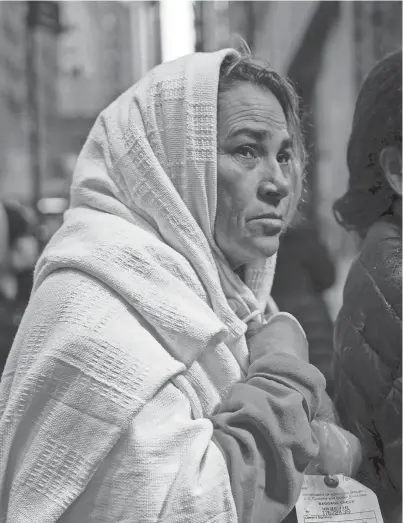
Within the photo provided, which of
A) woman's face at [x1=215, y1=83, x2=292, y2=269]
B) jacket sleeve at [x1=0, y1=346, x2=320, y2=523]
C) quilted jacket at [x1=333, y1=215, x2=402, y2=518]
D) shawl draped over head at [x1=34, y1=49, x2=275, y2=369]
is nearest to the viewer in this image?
jacket sleeve at [x1=0, y1=346, x2=320, y2=523]

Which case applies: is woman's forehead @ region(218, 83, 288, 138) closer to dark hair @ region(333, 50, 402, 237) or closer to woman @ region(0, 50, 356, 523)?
woman @ region(0, 50, 356, 523)

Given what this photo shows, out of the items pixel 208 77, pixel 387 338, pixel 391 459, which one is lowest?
pixel 391 459

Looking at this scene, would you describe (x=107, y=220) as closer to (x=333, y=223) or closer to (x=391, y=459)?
(x=333, y=223)

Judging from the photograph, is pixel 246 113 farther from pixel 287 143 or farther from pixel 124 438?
pixel 124 438

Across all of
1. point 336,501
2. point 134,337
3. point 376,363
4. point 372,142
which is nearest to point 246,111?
point 372,142

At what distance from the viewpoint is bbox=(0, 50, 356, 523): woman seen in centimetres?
106

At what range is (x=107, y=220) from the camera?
1210mm

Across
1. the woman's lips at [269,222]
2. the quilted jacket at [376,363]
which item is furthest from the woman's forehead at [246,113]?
the quilted jacket at [376,363]

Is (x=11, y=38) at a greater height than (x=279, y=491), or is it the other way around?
(x=11, y=38)

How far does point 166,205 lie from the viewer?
1.23 metres

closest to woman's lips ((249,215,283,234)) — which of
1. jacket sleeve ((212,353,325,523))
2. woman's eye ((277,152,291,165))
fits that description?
woman's eye ((277,152,291,165))

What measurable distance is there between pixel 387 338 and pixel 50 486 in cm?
76

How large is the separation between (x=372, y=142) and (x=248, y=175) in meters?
0.39

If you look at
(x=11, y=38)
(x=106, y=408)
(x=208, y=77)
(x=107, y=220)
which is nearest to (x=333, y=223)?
(x=208, y=77)
